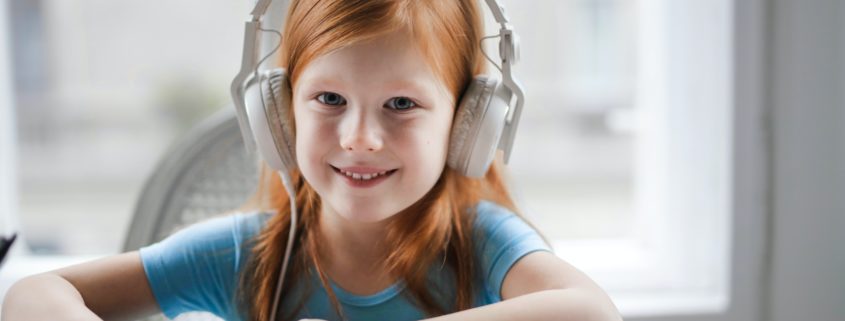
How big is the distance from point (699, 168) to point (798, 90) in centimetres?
22

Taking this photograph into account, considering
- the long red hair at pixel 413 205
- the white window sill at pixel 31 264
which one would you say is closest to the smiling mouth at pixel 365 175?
the long red hair at pixel 413 205

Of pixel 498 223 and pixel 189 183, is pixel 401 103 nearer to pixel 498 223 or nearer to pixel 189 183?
pixel 498 223

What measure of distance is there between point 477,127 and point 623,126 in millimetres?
951

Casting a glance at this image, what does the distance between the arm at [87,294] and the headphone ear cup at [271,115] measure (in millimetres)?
226

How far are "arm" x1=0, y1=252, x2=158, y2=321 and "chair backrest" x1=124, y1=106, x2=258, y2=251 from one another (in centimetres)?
15

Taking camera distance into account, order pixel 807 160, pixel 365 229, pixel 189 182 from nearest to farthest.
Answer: pixel 365 229
pixel 189 182
pixel 807 160

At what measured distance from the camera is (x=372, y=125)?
765mm

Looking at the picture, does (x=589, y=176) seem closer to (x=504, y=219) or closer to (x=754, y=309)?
(x=754, y=309)

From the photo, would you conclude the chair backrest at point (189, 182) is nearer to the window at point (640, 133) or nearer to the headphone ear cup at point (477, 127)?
the headphone ear cup at point (477, 127)

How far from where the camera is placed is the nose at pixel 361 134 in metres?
0.76

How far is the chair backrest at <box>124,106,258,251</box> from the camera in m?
1.06

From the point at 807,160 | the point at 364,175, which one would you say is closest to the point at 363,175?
the point at 364,175

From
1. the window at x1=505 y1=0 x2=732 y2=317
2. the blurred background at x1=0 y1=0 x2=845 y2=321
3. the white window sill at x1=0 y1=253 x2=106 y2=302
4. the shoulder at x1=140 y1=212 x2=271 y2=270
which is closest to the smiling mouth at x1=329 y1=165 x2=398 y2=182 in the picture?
the shoulder at x1=140 y1=212 x2=271 y2=270

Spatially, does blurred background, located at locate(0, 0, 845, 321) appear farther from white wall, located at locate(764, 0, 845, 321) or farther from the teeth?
the teeth
